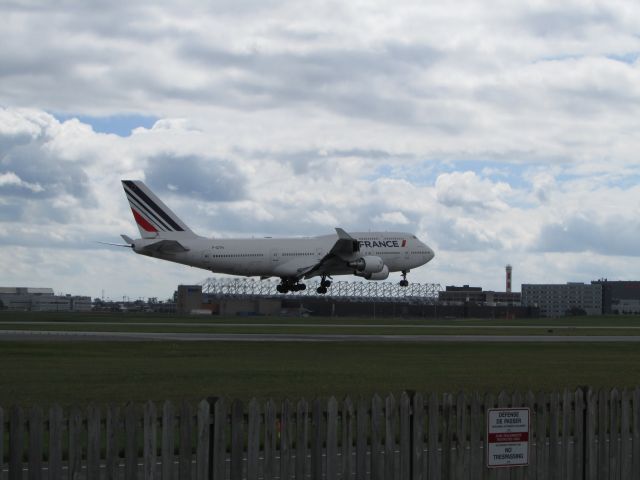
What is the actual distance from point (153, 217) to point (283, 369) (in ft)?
205

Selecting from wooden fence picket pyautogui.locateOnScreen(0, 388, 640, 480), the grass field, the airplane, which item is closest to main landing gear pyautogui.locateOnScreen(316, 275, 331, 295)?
the airplane

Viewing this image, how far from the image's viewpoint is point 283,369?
1340 inches

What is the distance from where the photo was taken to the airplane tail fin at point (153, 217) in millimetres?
94000

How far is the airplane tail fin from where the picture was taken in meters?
94.0

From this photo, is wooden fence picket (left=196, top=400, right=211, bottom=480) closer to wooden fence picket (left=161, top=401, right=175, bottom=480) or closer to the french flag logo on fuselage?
wooden fence picket (left=161, top=401, right=175, bottom=480)

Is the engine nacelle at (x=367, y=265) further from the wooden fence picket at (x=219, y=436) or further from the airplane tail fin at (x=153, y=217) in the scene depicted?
the wooden fence picket at (x=219, y=436)

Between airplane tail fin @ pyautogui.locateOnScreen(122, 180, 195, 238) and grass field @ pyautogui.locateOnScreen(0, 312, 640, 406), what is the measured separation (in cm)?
A: 4565

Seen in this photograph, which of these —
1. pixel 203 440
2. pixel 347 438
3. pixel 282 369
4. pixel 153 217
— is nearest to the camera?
pixel 203 440

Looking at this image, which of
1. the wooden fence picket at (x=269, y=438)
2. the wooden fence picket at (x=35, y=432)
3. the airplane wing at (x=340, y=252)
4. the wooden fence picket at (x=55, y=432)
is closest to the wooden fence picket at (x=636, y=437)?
the wooden fence picket at (x=269, y=438)

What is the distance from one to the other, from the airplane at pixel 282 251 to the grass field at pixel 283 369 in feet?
132

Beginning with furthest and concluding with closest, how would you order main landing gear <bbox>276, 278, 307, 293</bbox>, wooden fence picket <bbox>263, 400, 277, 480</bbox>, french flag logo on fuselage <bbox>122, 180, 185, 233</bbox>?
main landing gear <bbox>276, 278, 307, 293</bbox>, french flag logo on fuselage <bbox>122, 180, 185, 233</bbox>, wooden fence picket <bbox>263, 400, 277, 480</bbox>

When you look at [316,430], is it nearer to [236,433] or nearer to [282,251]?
[236,433]

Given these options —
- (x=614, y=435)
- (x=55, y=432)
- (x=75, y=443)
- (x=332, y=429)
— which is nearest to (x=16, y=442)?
(x=55, y=432)

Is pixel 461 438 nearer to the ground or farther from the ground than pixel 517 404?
nearer to the ground
